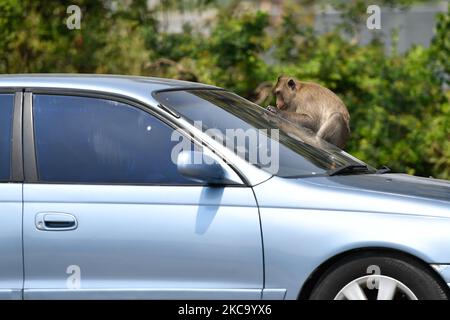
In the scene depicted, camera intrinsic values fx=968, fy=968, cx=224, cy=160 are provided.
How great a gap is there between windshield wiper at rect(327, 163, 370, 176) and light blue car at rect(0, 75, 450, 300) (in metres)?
0.04

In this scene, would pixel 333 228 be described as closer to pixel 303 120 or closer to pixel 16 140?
pixel 16 140

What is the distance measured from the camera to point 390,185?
16.6ft


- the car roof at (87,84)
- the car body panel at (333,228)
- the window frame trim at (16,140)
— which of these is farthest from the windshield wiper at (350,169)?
the window frame trim at (16,140)

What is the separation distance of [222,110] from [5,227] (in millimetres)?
1347

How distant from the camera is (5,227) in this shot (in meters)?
4.78

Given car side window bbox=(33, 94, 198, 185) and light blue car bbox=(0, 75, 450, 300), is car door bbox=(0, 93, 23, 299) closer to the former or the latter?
light blue car bbox=(0, 75, 450, 300)

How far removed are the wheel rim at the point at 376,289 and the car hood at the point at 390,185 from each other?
0.46 m

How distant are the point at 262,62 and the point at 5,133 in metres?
6.58

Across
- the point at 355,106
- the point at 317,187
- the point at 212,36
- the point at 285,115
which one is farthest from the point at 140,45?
the point at 317,187

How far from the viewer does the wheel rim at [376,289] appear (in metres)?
4.61

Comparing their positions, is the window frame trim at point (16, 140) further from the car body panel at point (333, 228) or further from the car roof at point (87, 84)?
the car body panel at point (333, 228)

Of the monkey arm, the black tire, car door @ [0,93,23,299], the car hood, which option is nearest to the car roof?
car door @ [0,93,23,299]

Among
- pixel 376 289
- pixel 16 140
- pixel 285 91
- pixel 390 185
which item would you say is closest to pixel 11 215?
pixel 16 140
